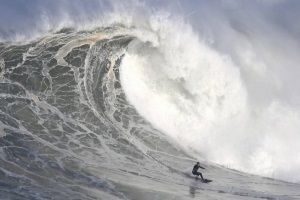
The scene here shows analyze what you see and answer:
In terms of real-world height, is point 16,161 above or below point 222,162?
below

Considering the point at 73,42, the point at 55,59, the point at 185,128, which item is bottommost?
the point at 185,128

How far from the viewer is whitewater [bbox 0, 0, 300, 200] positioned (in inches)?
398

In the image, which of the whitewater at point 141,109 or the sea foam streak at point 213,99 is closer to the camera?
the whitewater at point 141,109

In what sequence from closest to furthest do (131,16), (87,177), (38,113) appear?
(87,177) → (38,113) → (131,16)

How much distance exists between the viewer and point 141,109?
48.9ft

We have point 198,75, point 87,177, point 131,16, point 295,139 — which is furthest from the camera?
point 131,16

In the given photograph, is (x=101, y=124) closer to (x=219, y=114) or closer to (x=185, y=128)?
(x=185, y=128)

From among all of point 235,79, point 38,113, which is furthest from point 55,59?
point 235,79

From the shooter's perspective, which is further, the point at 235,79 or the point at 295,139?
the point at 235,79

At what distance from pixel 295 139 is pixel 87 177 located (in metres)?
8.00

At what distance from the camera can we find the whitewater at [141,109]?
33.1 feet

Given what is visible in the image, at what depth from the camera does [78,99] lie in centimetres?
1415

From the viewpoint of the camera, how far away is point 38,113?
41.8ft

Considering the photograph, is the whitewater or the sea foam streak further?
the sea foam streak
